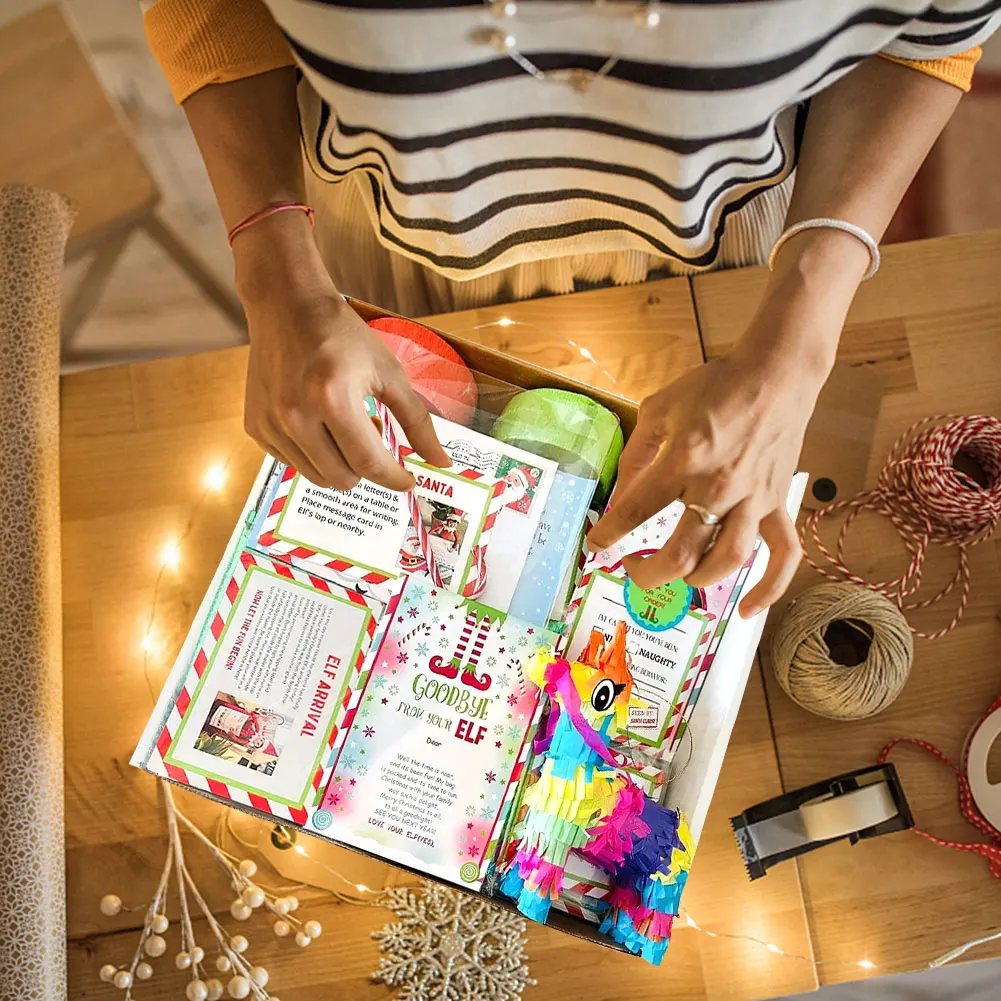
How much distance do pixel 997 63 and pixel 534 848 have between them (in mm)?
1655

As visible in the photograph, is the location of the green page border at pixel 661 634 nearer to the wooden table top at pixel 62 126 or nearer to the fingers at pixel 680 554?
the fingers at pixel 680 554

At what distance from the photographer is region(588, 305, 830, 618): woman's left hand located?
0.53 metres

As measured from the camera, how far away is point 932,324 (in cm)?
96

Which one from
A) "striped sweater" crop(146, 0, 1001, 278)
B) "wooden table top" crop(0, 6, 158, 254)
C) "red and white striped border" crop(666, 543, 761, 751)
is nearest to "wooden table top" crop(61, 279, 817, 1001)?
"red and white striped border" crop(666, 543, 761, 751)

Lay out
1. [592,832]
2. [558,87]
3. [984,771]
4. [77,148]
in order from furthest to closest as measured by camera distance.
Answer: [77,148] < [984,771] < [592,832] < [558,87]

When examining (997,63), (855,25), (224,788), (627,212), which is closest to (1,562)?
(224,788)

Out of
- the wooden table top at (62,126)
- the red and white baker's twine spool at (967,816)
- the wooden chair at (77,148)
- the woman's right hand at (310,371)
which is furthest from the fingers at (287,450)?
the wooden table top at (62,126)

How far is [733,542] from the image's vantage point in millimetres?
547

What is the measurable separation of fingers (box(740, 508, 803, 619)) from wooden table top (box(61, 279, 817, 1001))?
358 millimetres

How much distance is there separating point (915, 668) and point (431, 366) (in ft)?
1.92

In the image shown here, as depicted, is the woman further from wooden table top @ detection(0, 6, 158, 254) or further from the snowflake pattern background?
wooden table top @ detection(0, 6, 158, 254)

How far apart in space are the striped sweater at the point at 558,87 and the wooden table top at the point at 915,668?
1.19 ft

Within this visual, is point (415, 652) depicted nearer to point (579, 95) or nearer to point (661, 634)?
point (661, 634)

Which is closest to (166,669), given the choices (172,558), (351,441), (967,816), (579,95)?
(172,558)
